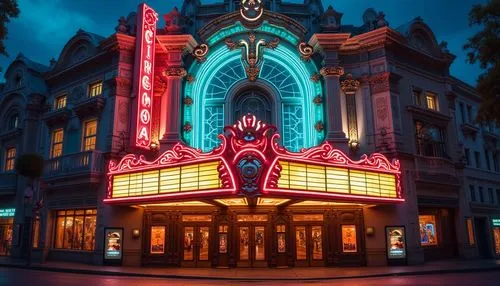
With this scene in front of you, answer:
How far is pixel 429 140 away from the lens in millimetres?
24766

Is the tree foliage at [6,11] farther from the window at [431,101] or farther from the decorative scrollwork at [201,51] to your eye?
the window at [431,101]

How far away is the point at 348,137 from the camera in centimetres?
2331

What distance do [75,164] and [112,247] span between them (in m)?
5.12

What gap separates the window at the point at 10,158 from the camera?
2927 centimetres

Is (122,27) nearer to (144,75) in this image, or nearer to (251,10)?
(144,75)

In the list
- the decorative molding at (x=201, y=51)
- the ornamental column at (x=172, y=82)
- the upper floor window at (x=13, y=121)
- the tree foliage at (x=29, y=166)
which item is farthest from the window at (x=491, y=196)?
the upper floor window at (x=13, y=121)

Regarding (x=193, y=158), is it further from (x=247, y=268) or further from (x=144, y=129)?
(x=247, y=268)

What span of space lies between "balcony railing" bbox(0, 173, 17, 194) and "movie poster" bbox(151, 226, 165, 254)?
1175cm

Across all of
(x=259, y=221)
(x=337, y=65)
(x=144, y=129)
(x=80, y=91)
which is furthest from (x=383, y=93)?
(x=80, y=91)

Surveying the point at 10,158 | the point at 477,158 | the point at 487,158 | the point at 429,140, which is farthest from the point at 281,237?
the point at 10,158

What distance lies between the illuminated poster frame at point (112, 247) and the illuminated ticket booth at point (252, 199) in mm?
1221

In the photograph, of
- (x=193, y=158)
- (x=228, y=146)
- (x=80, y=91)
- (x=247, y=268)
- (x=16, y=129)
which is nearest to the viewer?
(x=228, y=146)

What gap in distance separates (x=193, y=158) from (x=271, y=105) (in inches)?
274

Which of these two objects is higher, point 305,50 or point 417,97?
point 305,50
